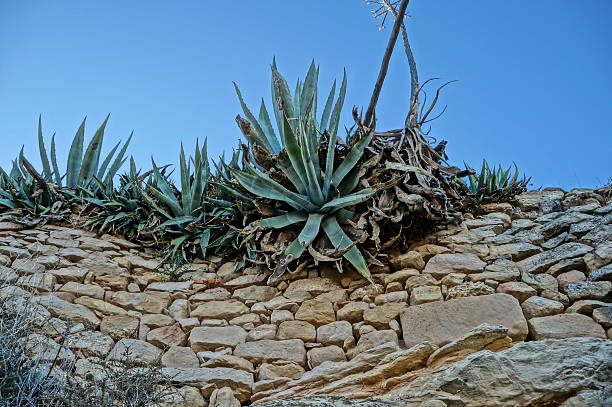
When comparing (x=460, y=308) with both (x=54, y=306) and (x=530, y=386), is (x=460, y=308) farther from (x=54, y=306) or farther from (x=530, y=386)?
(x=54, y=306)

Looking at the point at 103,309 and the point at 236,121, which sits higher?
the point at 236,121

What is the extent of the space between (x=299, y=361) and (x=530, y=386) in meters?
1.22

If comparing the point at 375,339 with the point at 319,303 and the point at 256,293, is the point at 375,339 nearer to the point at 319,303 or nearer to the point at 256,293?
the point at 319,303

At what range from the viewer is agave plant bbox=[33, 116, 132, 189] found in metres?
5.10

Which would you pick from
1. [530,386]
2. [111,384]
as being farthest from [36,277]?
[530,386]

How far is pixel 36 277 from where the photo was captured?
12.3ft

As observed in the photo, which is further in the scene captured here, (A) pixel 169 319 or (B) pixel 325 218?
(B) pixel 325 218

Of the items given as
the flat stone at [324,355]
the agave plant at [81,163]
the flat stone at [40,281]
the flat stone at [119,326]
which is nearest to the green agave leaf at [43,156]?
the agave plant at [81,163]

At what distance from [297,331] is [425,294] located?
2.54 feet

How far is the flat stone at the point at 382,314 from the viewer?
131 inches

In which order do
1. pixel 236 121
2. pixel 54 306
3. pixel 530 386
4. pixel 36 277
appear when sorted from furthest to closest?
pixel 236 121 < pixel 36 277 < pixel 54 306 < pixel 530 386

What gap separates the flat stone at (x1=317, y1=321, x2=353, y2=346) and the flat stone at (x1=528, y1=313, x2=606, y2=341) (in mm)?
974

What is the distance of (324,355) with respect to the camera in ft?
10.4

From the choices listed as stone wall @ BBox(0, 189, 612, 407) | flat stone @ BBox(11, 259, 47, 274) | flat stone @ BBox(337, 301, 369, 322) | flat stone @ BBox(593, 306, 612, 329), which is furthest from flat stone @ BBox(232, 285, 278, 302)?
flat stone @ BBox(593, 306, 612, 329)
